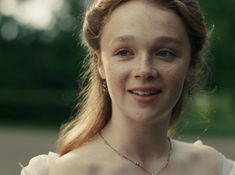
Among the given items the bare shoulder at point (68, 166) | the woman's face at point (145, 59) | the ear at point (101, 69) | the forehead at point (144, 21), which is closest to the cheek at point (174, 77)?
the woman's face at point (145, 59)

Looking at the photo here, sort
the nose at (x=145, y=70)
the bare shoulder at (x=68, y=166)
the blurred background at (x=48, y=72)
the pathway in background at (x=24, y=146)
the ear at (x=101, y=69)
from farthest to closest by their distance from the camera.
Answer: the blurred background at (x=48, y=72)
the pathway in background at (x=24, y=146)
the ear at (x=101, y=69)
the bare shoulder at (x=68, y=166)
the nose at (x=145, y=70)

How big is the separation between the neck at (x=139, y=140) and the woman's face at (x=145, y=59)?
0.32 feet

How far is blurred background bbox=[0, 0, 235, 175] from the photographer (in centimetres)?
2208

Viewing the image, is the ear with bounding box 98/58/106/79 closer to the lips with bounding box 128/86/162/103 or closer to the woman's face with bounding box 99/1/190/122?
the woman's face with bounding box 99/1/190/122

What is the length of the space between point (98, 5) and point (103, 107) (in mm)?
387

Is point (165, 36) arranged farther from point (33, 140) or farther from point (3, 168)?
point (33, 140)

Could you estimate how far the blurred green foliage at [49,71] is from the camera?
23.4m

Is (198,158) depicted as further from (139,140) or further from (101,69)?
(101,69)

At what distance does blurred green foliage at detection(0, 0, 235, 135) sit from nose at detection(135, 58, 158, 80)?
20407mm

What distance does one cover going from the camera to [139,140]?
2.54 m

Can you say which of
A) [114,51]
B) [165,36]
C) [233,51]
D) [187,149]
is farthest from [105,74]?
[233,51]

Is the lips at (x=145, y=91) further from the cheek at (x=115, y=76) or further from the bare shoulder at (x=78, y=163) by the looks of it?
the bare shoulder at (x=78, y=163)

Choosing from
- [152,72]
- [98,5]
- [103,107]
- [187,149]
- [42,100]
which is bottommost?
[42,100]

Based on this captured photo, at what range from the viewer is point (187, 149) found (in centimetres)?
272
